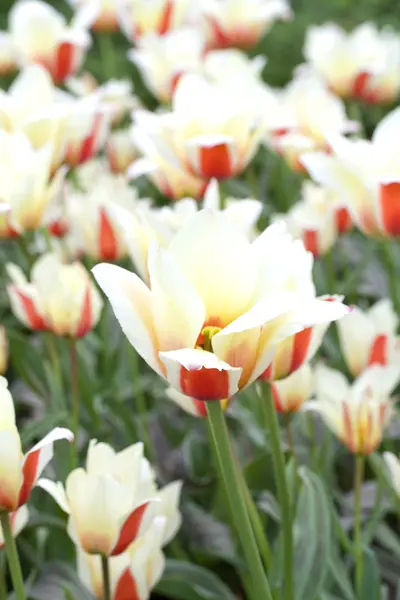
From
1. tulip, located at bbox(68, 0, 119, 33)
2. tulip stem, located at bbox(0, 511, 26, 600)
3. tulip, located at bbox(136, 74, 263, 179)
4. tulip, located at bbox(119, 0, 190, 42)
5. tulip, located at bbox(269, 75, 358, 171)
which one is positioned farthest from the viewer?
tulip, located at bbox(68, 0, 119, 33)

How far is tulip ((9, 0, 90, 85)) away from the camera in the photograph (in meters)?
1.69

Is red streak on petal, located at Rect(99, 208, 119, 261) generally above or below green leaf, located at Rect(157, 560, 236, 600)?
above

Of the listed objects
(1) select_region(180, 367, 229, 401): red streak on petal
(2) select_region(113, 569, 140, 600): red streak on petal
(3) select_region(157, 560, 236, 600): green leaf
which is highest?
(1) select_region(180, 367, 229, 401): red streak on petal

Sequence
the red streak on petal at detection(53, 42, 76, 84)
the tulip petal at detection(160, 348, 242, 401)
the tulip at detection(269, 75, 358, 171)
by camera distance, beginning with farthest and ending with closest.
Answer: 1. the red streak on petal at detection(53, 42, 76, 84)
2. the tulip at detection(269, 75, 358, 171)
3. the tulip petal at detection(160, 348, 242, 401)

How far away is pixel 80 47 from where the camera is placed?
66.9 inches

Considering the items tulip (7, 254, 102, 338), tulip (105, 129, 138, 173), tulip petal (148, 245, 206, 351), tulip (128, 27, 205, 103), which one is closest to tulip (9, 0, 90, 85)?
tulip (128, 27, 205, 103)

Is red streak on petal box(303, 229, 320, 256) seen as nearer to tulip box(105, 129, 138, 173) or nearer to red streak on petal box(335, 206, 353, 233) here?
red streak on petal box(335, 206, 353, 233)

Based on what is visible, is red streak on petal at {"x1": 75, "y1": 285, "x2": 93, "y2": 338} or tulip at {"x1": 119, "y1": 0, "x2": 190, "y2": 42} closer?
red streak on petal at {"x1": 75, "y1": 285, "x2": 93, "y2": 338}

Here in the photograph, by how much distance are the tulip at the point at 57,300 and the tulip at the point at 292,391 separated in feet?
0.92

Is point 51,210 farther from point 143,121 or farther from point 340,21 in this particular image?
point 340,21

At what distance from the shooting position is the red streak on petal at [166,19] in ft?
6.23

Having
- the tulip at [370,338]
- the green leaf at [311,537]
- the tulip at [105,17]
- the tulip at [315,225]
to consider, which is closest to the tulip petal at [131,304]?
the green leaf at [311,537]

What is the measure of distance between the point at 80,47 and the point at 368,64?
50 centimetres

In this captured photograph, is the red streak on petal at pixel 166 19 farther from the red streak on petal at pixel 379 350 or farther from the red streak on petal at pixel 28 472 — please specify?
the red streak on petal at pixel 28 472
